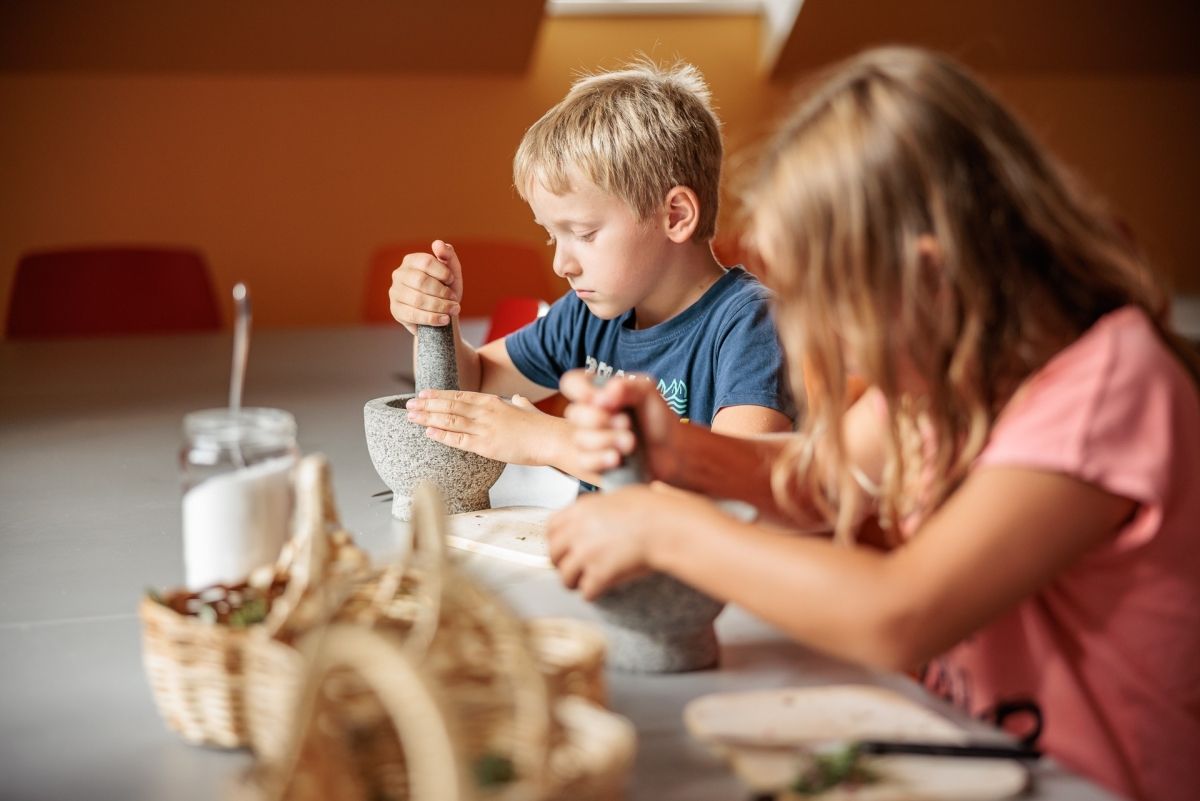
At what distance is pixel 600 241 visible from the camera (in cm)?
154

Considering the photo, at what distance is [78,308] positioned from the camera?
9.85 ft

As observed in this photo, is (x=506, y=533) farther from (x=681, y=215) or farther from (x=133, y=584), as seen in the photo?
(x=681, y=215)

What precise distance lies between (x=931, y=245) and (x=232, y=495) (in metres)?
0.51

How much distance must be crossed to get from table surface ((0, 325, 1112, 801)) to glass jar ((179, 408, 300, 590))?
10 cm

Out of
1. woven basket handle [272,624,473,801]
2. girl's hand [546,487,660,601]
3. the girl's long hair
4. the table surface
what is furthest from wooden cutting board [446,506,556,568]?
woven basket handle [272,624,473,801]

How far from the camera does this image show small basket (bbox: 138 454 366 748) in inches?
28.7

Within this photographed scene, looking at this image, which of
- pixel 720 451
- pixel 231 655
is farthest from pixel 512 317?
pixel 231 655

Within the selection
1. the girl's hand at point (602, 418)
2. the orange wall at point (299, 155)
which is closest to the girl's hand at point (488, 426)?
the girl's hand at point (602, 418)

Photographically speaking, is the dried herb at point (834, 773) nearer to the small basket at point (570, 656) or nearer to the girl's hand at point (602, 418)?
the small basket at point (570, 656)

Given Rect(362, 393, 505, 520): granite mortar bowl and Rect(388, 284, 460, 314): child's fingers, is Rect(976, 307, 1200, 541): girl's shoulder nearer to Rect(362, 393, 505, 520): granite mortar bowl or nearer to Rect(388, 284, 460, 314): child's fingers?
Rect(362, 393, 505, 520): granite mortar bowl

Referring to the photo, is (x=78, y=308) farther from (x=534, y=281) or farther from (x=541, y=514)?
(x=541, y=514)

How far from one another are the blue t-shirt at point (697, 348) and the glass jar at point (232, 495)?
0.66 metres

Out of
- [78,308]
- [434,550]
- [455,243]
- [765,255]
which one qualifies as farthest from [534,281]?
[434,550]

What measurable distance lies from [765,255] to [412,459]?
0.50 metres
